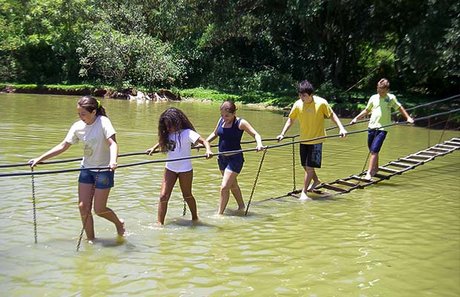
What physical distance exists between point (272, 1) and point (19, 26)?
67.6ft

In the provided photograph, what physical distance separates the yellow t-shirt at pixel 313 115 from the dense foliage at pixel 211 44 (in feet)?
54.4

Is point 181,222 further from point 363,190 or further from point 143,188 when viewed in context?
point 363,190

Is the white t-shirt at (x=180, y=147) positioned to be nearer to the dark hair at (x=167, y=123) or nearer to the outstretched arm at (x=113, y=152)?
the dark hair at (x=167, y=123)

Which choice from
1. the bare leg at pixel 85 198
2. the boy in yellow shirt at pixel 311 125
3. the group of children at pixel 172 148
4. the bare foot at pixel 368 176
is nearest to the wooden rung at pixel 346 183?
the bare foot at pixel 368 176

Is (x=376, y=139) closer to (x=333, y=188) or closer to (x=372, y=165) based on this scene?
(x=372, y=165)

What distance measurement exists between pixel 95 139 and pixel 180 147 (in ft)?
3.87

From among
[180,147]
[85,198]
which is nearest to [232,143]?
[180,147]

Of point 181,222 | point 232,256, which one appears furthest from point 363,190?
point 232,256

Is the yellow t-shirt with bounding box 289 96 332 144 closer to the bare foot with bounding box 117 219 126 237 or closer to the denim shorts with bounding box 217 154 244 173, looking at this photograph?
the denim shorts with bounding box 217 154 244 173

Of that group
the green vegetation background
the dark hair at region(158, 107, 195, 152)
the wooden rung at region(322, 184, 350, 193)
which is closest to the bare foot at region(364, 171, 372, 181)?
the wooden rung at region(322, 184, 350, 193)

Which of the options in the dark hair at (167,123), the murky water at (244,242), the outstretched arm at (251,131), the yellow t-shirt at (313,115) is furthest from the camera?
the yellow t-shirt at (313,115)

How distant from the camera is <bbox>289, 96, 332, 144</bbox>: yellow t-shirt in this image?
8500mm

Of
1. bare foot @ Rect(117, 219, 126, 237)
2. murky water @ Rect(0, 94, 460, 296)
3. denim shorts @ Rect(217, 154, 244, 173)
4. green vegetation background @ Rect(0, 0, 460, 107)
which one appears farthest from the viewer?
green vegetation background @ Rect(0, 0, 460, 107)

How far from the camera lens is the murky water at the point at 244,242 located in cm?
507
